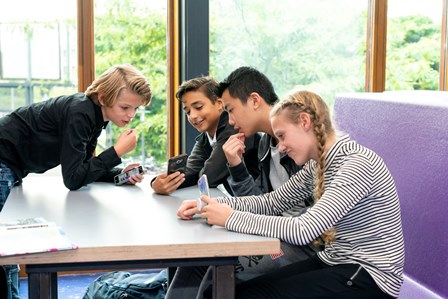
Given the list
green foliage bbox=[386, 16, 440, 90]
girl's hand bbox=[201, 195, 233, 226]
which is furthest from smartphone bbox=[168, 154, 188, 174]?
green foliage bbox=[386, 16, 440, 90]

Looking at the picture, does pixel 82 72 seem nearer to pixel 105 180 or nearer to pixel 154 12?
pixel 154 12

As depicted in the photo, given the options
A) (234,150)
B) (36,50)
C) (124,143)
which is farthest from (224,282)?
(36,50)

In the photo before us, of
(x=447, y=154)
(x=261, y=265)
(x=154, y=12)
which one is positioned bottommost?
(x=261, y=265)

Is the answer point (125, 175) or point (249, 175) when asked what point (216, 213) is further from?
point (125, 175)

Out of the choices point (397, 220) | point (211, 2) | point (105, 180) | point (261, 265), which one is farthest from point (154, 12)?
point (397, 220)

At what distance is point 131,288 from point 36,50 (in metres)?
1.64

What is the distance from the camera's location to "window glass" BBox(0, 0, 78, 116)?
172 inches

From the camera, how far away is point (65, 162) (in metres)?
3.03

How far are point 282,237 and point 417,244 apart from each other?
0.87 metres

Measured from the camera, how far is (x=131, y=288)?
148 inches

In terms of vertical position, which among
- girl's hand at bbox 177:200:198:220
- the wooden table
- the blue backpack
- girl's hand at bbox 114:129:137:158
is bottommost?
the blue backpack

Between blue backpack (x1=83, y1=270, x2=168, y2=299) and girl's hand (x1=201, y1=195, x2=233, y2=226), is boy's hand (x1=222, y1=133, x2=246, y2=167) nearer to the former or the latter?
girl's hand (x1=201, y1=195, x2=233, y2=226)

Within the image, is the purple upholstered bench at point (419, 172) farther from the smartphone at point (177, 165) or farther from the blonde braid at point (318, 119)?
the smartphone at point (177, 165)

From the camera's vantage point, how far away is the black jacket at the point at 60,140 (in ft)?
10.0
